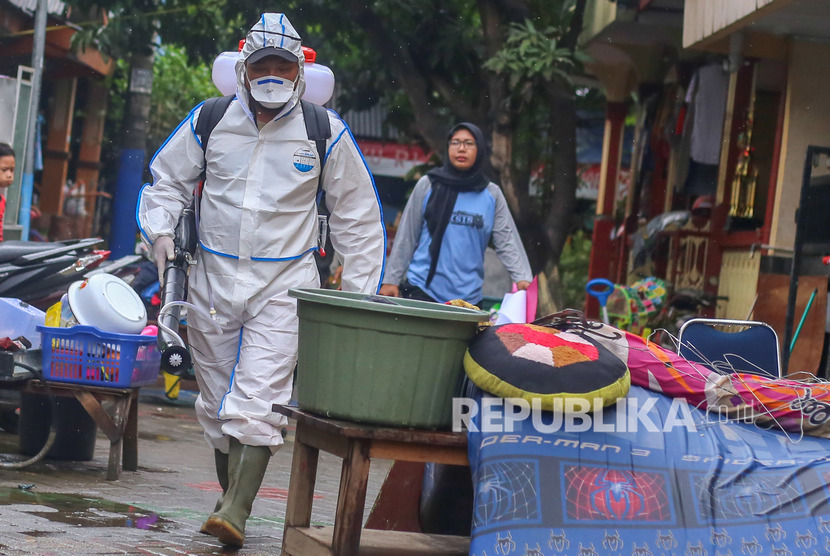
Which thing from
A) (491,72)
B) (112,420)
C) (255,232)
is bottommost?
(112,420)

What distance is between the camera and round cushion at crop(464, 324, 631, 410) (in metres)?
3.41

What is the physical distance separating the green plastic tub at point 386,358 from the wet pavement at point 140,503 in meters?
1.12

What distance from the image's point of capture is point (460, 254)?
7078 mm

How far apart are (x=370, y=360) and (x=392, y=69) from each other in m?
10.7

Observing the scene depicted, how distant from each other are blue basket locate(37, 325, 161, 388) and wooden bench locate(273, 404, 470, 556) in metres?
2.19

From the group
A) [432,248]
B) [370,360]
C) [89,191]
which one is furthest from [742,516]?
[89,191]

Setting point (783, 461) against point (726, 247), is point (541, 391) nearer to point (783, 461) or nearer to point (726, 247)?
point (783, 461)

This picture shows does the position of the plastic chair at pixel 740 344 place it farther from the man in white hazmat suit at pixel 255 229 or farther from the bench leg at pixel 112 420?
the bench leg at pixel 112 420

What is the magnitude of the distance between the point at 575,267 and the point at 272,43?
17081mm

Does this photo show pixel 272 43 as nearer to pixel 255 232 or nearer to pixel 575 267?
pixel 255 232

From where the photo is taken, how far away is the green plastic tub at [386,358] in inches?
136

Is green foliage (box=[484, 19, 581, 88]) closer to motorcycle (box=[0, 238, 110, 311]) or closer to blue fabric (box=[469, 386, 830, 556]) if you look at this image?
motorcycle (box=[0, 238, 110, 311])

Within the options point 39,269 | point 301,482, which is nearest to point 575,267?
point 39,269

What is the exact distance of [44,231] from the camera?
19594 millimetres
